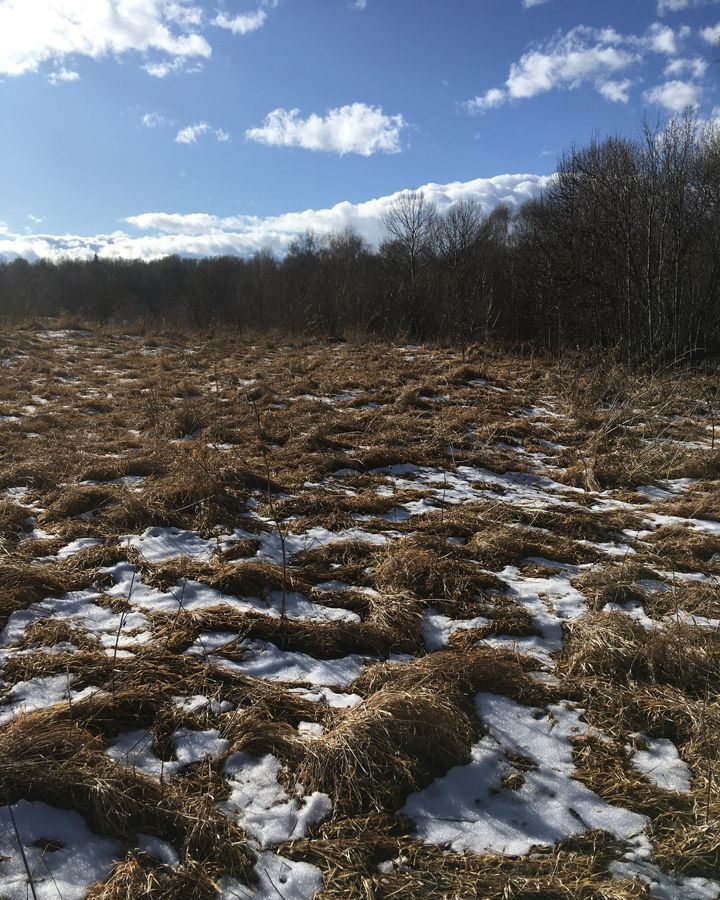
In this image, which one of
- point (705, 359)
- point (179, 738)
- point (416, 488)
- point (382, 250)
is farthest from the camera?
point (382, 250)

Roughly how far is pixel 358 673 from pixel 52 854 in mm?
1389

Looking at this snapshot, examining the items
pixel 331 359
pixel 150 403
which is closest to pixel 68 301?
pixel 331 359

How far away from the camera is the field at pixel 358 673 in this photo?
70.3 inches

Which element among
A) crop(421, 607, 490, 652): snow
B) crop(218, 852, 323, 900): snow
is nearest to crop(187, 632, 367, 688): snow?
crop(421, 607, 490, 652): snow

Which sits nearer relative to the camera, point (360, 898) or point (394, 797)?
point (360, 898)

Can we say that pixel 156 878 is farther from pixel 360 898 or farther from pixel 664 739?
pixel 664 739

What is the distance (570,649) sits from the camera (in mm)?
2881

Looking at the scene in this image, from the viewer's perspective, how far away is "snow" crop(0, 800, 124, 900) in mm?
1635

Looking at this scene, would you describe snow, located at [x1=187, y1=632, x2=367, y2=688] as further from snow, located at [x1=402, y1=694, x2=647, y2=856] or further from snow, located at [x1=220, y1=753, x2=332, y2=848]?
snow, located at [x1=402, y1=694, x2=647, y2=856]

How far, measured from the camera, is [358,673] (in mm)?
2729

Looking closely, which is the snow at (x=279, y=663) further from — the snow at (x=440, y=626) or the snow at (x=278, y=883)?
the snow at (x=278, y=883)

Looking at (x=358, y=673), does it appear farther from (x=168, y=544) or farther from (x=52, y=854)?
(x=168, y=544)

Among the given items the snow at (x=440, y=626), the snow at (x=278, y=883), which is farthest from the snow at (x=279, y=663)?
the snow at (x=278, y=883)

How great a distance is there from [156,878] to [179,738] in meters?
0.62
